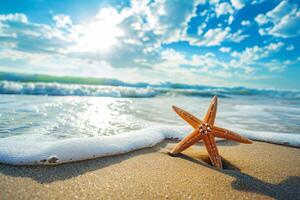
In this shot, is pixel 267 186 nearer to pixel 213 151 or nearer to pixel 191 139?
pixel 213 151

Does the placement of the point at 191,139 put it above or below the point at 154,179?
above

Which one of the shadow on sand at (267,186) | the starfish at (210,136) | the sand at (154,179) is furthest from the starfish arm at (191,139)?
the shadow on sand at (267,186)

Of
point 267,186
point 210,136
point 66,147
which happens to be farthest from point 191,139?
point 66,147

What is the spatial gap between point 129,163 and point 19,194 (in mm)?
1178

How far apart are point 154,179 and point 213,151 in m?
0.88

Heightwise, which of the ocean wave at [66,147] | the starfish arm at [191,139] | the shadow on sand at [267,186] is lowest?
the shadow on sand at [267,186]

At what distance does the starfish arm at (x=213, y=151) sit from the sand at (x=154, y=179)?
0.12m

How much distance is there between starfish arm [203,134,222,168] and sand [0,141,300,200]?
0.12 metres

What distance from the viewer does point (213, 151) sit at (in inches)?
103

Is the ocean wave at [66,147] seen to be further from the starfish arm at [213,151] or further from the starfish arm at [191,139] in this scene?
the starfish arm at [213,151]

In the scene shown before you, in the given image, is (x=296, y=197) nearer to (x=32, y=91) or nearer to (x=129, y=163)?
(x=129, y=163)

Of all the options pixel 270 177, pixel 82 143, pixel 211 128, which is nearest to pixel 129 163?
pixel 82 143

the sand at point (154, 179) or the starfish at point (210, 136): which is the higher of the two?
the starfish at point (210, 136)

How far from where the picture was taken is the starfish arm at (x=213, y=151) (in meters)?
2.58
